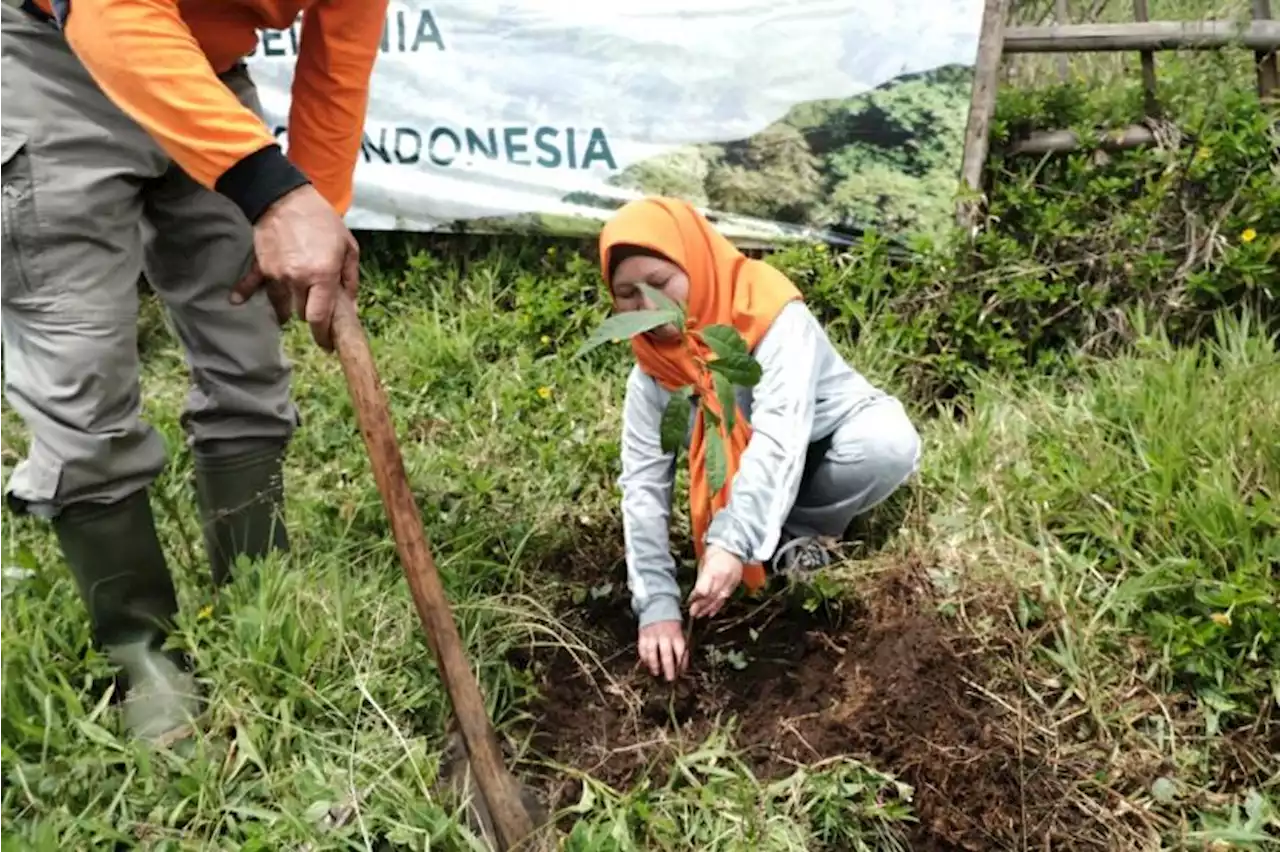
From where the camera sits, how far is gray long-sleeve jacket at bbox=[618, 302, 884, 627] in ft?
7.06

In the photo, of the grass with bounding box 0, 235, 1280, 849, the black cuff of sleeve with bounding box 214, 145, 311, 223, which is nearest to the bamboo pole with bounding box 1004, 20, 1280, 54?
the grass with bounding box 0, 235, 1280, 849

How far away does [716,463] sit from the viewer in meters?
2.00

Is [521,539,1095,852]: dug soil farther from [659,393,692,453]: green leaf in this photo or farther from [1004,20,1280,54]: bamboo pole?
[1004,20,1280,54]: bamboo pole

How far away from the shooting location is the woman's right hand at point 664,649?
218 centimetres

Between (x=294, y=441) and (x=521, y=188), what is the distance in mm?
1178

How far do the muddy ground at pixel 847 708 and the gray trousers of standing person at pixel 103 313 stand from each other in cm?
81

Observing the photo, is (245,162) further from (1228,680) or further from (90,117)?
(1228,680)

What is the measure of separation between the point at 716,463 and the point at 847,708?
50 centimetres

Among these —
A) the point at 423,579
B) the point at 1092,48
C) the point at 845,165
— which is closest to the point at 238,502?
the point at 423,579

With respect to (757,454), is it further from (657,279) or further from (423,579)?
(423,579)

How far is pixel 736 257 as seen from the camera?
2.43 metres

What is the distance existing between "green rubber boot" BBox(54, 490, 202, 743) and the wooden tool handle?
55cm

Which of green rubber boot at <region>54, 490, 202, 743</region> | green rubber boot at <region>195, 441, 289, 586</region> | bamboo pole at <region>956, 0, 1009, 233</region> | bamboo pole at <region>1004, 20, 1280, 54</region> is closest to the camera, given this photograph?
green rubber boot at <region>54, 490, 202, 743</region>

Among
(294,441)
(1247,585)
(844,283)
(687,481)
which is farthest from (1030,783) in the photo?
(294,441)
